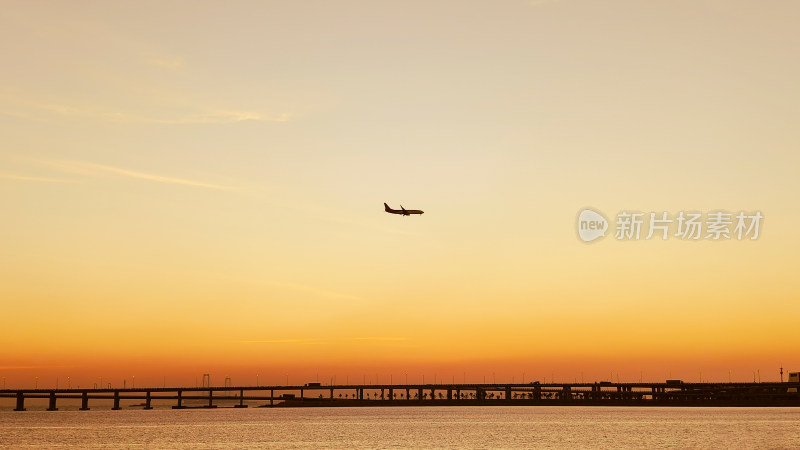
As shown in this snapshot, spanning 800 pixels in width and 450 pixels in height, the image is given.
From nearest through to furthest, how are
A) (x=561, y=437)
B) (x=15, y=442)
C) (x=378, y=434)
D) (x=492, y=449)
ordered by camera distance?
(x=492, y=449)
(x=15, y=442)
(x=561, y=437)
(x=378, y=434)

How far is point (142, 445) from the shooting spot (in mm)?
144125

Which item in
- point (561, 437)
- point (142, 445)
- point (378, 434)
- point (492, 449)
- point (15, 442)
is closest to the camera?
point (492, 449)

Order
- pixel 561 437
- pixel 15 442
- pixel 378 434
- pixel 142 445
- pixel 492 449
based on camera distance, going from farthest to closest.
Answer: pixel 378 434 < pixel 561 437 < pixel 15 442 < pixel 142 445 < pixel 492 449

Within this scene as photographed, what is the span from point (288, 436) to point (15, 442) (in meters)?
48.4

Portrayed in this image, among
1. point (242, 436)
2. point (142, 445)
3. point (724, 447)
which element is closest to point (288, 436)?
point (242, 436)

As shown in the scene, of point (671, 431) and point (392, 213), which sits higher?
point (392, 213)

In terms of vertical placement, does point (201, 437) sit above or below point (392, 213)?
below

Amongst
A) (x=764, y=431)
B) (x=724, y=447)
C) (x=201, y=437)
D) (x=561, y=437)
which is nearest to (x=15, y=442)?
(x=201, y=437)

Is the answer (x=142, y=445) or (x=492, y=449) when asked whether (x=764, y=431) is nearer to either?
(x=492, y=449)

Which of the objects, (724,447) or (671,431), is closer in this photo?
(724,447)

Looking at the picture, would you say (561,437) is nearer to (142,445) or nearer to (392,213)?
(392,213)

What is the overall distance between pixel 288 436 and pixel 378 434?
1855cm

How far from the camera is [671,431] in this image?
604 feet

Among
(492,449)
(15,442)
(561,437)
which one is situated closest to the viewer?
(492,449)
